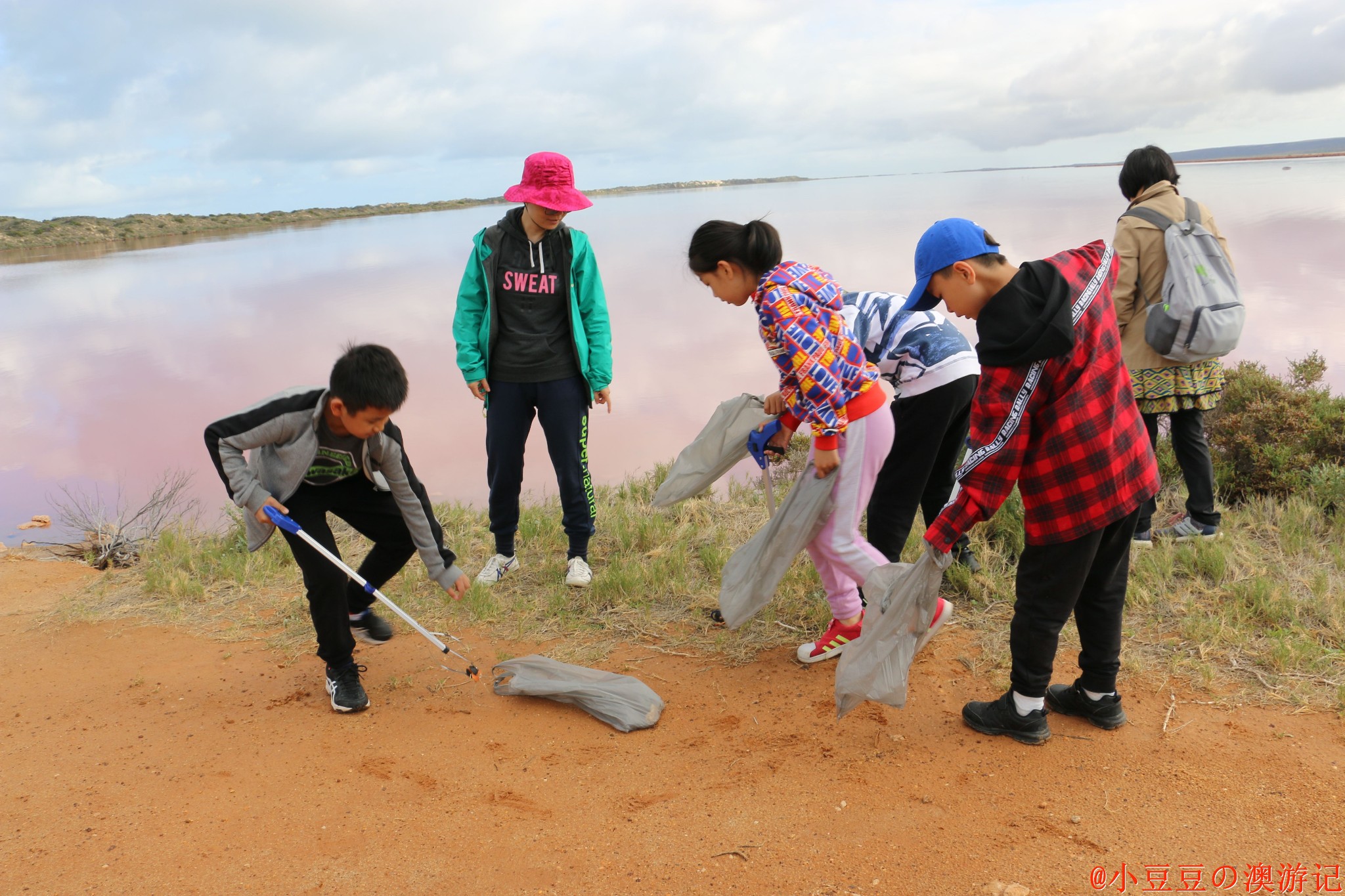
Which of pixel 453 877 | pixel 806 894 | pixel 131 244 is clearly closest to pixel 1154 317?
pixel 806 894

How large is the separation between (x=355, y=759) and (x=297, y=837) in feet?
1.45

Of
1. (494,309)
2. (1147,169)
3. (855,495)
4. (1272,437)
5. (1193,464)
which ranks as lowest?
(1272,437)

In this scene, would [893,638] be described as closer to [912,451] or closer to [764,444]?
[912,451]

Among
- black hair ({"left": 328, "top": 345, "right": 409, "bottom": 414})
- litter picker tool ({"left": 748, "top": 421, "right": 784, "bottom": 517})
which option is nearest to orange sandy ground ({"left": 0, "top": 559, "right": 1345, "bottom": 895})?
litter picker tool ({"left": 748, "top": 421, "right": 784, "bottom": 517})

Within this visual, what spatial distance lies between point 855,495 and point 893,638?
573 millimetres

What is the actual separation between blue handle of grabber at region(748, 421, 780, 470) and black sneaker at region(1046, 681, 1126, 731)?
→ 1.39 m

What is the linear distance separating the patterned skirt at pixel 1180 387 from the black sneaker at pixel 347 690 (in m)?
3.89

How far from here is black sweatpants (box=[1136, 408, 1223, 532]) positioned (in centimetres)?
441

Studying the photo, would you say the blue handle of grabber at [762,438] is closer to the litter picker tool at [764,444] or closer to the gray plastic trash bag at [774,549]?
Answer: the litter picker tool at [764,444]

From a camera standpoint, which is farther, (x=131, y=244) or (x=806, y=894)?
(x=131, y=244)

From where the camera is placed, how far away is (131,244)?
26062 millimetres

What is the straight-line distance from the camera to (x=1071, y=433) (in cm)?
247

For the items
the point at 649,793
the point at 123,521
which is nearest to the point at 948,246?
the point at 649,793

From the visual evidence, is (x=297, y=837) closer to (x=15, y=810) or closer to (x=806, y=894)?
(x=15, y=810)
